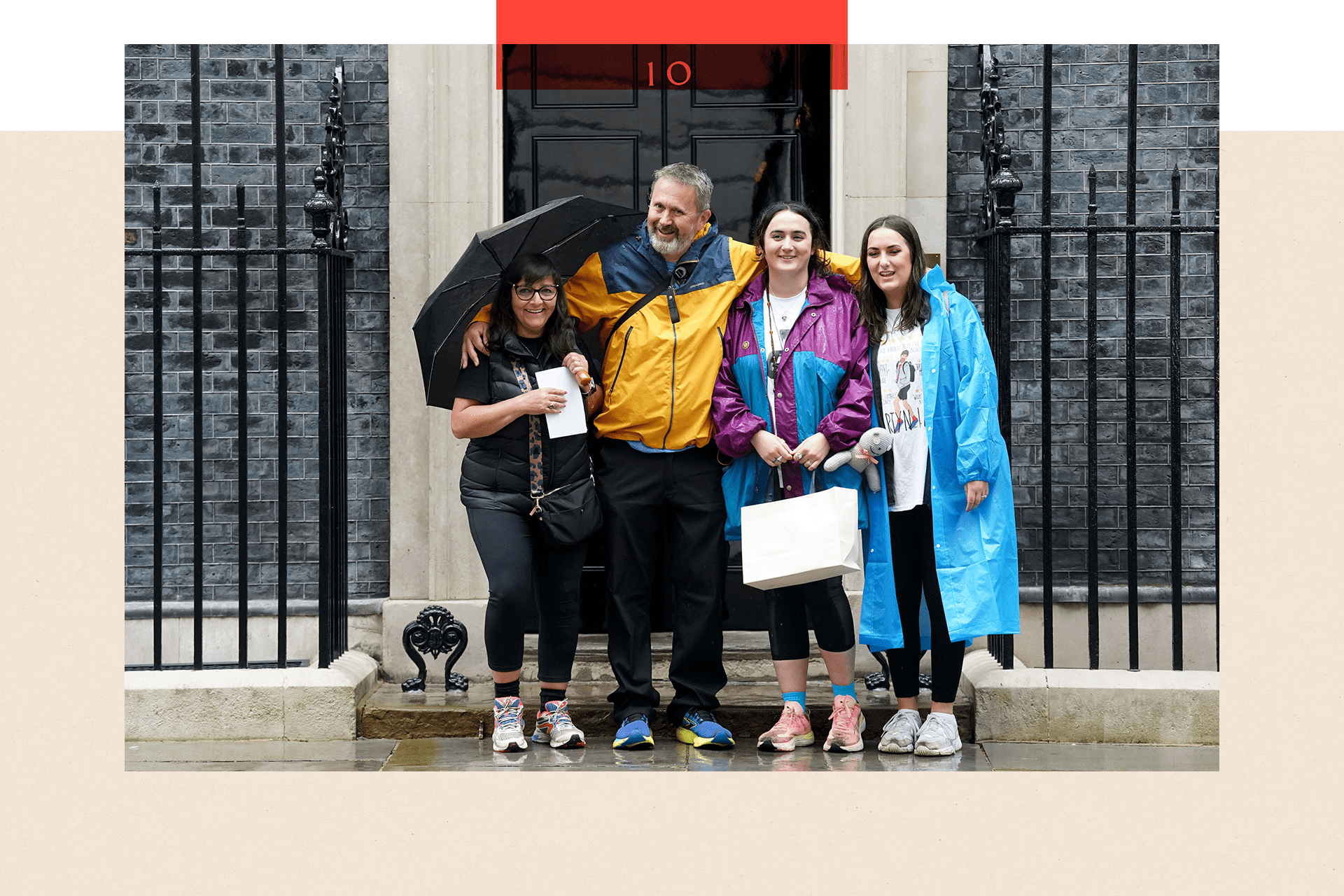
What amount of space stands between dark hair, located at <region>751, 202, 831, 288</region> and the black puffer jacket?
0.98 meters

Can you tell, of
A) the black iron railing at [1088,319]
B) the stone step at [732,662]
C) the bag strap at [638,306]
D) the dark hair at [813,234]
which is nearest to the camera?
the dark hair at [813,234]

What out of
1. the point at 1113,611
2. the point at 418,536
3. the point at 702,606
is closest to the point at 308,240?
the point at 418,536

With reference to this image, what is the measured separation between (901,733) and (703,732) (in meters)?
0.77

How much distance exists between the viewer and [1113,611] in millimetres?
5984

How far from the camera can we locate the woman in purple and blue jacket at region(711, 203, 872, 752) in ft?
15.0

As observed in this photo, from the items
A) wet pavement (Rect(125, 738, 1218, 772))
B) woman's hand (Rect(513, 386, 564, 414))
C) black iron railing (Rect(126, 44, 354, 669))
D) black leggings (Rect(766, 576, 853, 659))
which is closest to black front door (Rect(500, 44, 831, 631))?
black iron railing (Rect(126, 44, 354, 669))

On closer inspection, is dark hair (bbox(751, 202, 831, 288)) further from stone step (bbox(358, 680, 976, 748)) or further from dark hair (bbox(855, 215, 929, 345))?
stone step (bbox(358, 680, 976, 748))

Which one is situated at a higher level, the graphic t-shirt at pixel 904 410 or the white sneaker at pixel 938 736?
the graphic t-shirt at pixel 904 410

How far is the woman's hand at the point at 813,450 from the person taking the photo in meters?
4.54

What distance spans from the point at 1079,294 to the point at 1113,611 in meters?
1.55

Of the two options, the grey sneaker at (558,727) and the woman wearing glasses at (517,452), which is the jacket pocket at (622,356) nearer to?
the woman wearing glasses at (517,452)

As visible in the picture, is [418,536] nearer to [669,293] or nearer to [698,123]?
[669,293]

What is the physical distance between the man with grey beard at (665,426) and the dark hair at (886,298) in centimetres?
15

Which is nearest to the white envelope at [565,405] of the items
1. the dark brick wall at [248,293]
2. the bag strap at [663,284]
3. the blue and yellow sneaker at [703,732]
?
the bag strap at [663,284]
